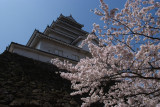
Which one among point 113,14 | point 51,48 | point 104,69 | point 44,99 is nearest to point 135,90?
point 104,69

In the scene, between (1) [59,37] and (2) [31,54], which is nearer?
(2) [31,54]

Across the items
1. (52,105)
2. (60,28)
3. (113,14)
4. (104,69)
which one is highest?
(60,28)

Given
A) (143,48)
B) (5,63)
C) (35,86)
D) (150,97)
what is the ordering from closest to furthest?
1. (143,48)
2. (150,97)
3. (35,86)
4. (5,63)

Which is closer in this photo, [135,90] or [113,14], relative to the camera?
[113,14]

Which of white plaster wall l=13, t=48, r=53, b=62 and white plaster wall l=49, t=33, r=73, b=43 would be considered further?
white plaster wall l=49, t=33, r=73, b=43

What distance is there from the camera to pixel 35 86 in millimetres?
5102

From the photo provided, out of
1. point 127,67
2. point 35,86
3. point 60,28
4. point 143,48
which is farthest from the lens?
point 60,28

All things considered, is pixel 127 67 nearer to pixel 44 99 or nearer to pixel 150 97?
pixel 150 97

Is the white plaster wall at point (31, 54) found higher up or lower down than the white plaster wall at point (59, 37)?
lower down

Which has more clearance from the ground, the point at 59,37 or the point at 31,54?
the point at 59,37

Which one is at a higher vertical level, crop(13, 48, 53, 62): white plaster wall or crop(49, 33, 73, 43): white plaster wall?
crop(49, 33, 73, 43): white plaster wall

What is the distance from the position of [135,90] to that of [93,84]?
6.05ft

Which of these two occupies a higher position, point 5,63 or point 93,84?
point 5,63

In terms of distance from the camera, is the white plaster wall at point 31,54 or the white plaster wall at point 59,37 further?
the white plaster wall at point 59,37
